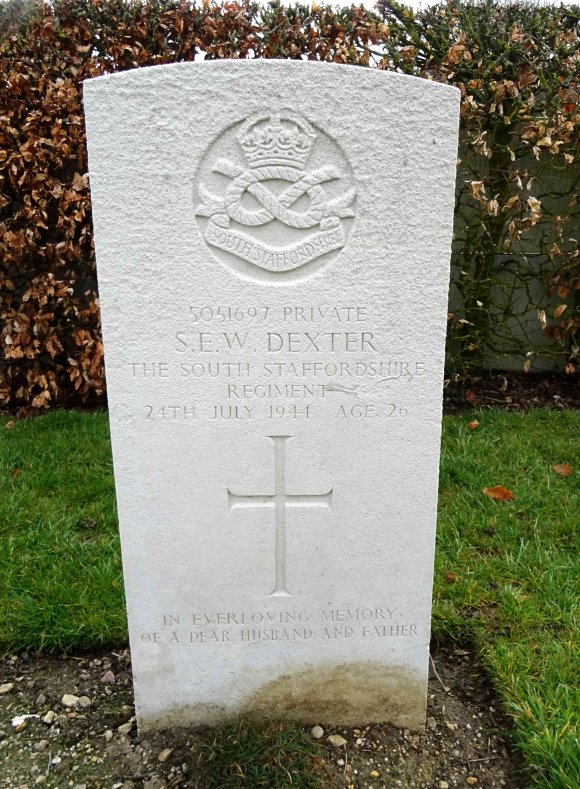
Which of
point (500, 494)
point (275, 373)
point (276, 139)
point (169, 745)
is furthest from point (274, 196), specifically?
point (500, 494)

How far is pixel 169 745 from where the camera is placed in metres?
2.17

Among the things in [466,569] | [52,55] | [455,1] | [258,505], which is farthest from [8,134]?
[466,569]

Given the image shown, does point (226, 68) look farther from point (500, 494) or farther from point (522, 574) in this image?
point (500, 494)

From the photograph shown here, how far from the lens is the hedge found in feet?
14.1

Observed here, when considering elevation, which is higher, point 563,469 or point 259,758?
point 563,469

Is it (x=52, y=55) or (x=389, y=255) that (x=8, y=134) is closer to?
(x=52, y=55)

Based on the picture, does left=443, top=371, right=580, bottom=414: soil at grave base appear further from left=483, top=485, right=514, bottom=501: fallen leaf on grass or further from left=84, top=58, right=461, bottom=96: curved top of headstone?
left=84, top=58, right=461, bottom=96: curved top of headstone

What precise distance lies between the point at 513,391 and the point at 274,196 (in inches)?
155

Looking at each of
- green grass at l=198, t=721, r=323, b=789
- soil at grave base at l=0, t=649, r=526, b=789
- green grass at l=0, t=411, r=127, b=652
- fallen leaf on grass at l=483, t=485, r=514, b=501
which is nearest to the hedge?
green grass at l=0, t=411, r=127, b=652

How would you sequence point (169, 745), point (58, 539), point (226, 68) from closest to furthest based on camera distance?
point (226, 68), point (169, 745), point (58, 539)

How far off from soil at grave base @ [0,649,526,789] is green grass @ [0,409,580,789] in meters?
0.10

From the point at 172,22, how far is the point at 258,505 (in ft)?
12.4

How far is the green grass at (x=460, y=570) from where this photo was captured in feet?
6.79

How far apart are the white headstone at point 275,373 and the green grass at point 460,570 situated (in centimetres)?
36
